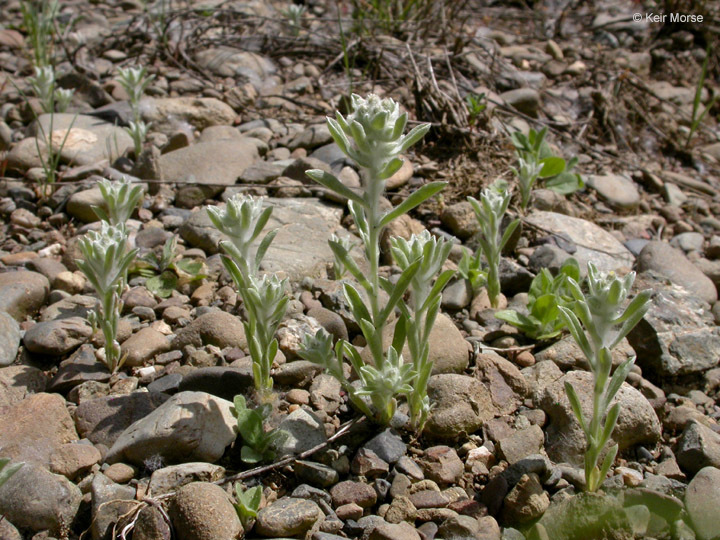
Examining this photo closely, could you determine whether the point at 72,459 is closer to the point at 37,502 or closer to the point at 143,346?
the point at 37,502

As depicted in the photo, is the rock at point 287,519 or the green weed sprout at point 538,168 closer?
the rock at point 287,519

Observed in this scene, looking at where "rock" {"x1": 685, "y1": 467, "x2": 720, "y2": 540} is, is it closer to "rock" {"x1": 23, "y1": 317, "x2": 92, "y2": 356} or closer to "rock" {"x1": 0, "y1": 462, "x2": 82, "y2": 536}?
"rock" {"x1": 0, "y1": 462, "x2": 82, "y2": 536}

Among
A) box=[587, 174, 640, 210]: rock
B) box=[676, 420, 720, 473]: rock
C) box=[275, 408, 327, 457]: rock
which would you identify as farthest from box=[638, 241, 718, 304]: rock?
box=[275, 408, 327, 457]: rock

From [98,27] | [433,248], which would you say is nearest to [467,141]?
[433,248]

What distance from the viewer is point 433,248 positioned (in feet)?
8.10

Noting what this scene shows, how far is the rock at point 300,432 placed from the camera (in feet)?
8.05

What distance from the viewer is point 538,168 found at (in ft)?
13.9

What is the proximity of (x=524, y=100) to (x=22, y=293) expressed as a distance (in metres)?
4.27

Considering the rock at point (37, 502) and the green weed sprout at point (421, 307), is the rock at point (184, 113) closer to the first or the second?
the green weed sprout at point (421, 307)

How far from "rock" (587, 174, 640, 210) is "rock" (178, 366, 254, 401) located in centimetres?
328

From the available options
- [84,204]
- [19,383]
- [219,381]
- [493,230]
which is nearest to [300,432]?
[219,381]

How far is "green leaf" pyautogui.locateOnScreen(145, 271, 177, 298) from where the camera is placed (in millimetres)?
3464

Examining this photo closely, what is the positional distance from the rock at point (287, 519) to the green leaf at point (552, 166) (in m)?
3.08

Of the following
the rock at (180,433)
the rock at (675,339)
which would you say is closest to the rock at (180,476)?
the rock at (180,433)
